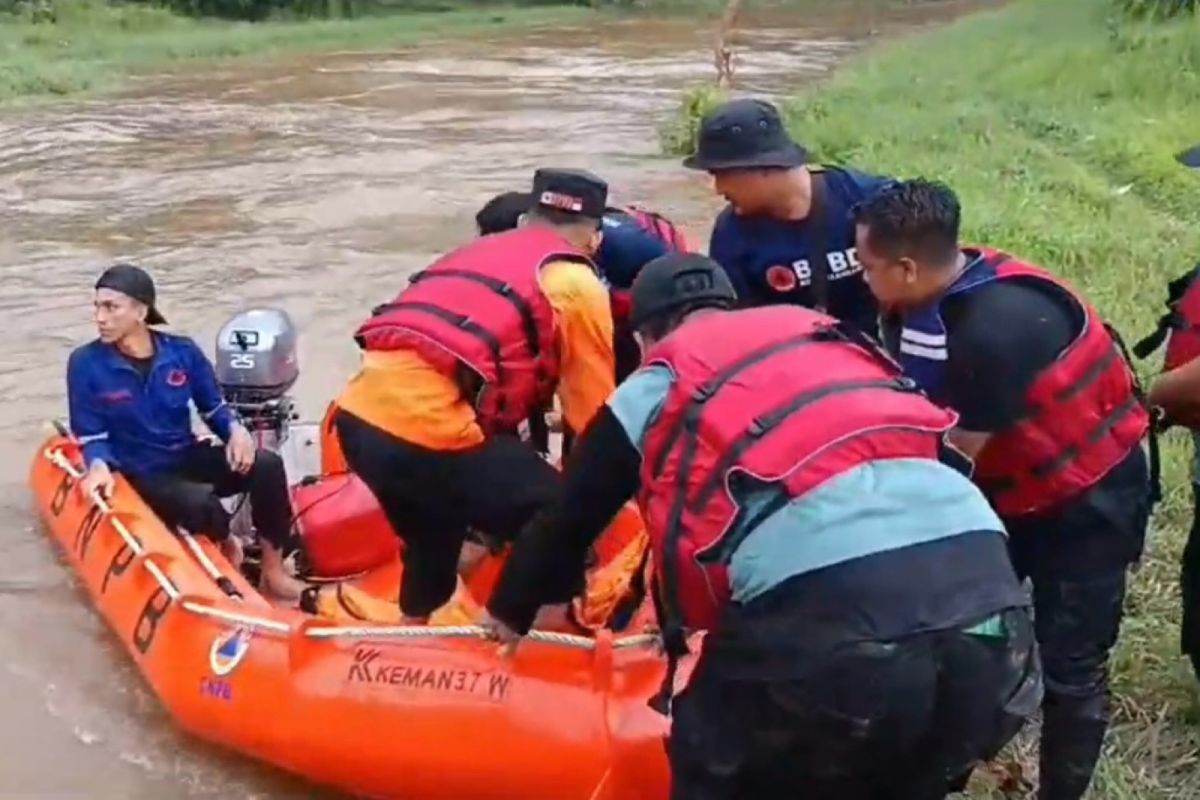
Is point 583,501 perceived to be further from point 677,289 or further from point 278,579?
point 278,579

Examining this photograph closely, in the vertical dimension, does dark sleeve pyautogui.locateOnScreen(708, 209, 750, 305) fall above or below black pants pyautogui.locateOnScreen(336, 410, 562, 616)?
above

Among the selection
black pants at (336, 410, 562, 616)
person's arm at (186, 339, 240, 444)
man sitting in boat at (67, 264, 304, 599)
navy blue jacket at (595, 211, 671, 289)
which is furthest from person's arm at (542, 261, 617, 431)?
person's arm at (186, 339, 240, 444)

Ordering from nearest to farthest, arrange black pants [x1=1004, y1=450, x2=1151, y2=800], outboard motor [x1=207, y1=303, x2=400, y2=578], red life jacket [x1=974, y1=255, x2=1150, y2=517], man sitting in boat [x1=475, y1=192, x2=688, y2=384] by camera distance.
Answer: red life jacket [x1=974, y1=255, x2=1150, y2=517], black pants [x1=1004, y1=450, x2=1151, y2=800], man sitting in boat [x1=475, y1=192, x2=688, y2=384], outboard motor [x1=207, y1=303, x2=400, y2=578]

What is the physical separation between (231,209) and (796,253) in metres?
8.67

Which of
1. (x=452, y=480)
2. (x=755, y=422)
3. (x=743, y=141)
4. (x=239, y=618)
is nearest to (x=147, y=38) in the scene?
(x=239, y=618)

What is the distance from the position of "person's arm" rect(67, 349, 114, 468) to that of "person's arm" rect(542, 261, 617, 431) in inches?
69.9

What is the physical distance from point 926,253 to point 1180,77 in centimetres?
1153

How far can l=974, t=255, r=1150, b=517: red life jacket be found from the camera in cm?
308

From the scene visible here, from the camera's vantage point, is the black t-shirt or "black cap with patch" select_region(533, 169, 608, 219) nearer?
the black t-shirt

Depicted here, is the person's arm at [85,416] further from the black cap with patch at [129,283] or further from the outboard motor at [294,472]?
the outboard motor at [294,472]

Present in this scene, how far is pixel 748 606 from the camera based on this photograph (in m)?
2.41

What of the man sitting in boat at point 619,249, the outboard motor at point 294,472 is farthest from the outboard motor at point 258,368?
the man sitting in boat at point 619,249

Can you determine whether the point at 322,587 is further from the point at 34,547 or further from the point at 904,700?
the point at 904,700

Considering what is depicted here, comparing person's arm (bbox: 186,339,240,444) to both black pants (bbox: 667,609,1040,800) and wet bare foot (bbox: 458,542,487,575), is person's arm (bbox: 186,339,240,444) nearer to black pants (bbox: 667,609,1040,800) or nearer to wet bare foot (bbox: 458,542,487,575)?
wet bare foot (bbox: 458,542,487,575)
